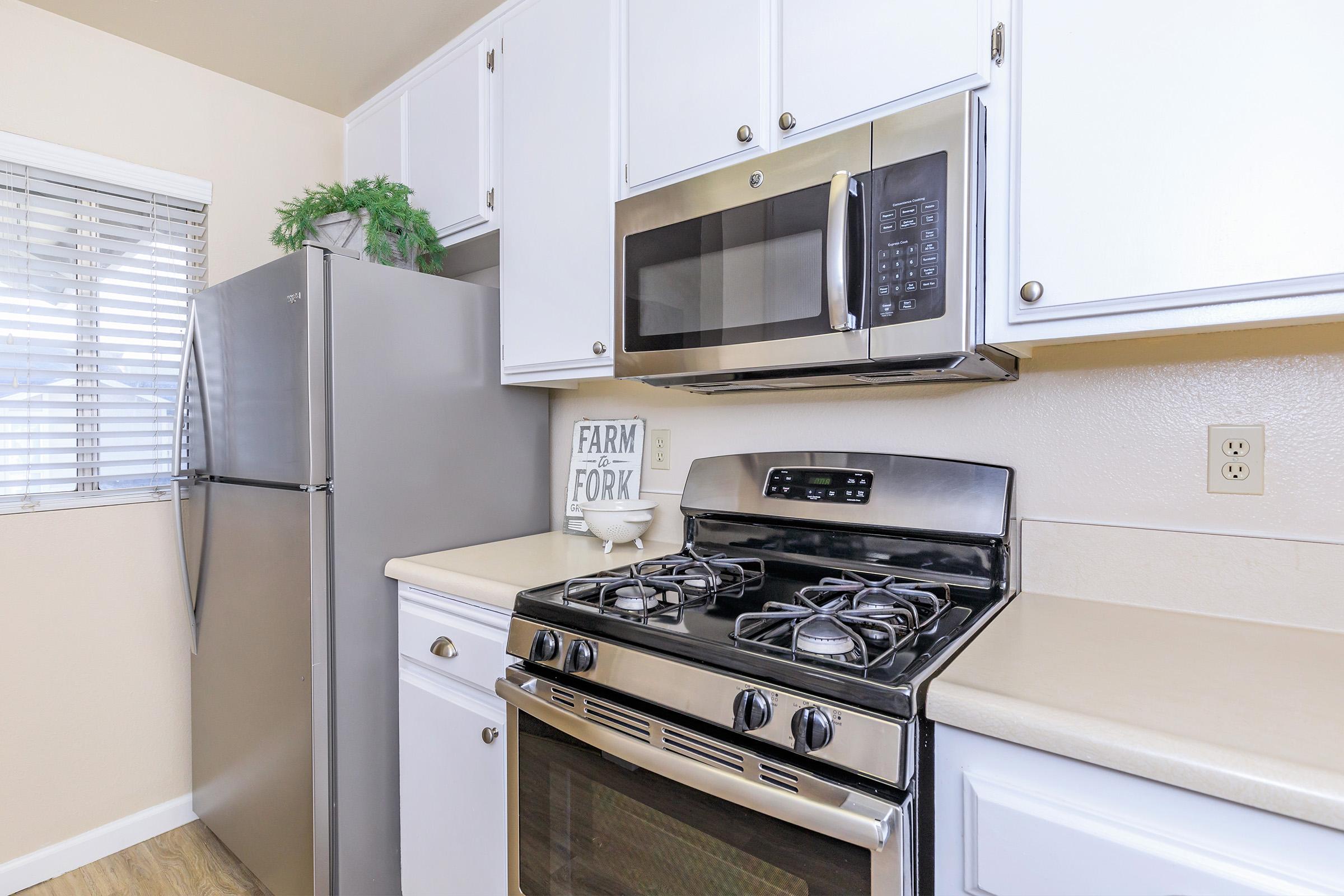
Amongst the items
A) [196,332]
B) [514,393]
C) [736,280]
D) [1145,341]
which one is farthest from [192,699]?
[1145,341]

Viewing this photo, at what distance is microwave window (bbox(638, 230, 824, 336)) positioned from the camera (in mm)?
1217

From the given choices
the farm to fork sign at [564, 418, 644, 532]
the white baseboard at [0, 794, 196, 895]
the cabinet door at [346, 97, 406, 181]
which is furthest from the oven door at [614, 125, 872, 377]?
the white baseboard at [0, 794, 196, 895]

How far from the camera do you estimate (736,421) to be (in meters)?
1.74

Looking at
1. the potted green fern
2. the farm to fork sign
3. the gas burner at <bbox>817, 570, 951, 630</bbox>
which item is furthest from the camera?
the farm to fork sign

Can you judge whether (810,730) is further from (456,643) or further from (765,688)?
(456,643)

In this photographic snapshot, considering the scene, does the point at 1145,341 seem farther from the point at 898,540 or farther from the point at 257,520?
the point at 257,520

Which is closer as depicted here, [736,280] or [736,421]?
[736,280]

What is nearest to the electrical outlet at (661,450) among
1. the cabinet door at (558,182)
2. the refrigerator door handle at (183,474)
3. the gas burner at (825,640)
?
the cabinet door at (558,182)

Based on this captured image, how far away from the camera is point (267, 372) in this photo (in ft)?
5.51

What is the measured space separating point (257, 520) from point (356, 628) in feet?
1.36

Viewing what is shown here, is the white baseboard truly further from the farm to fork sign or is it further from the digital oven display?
the digital oven display

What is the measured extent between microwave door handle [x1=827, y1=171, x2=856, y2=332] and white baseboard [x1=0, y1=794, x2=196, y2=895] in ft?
8.54

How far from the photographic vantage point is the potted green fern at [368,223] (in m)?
1.84

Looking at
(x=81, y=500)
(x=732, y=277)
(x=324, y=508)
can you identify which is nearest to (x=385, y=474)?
(x=324, y=508)
